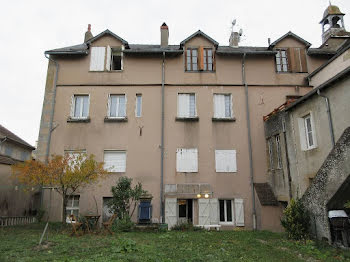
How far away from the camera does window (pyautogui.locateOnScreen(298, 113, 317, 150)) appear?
38.7 ft

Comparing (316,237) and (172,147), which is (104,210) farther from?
(316,237)

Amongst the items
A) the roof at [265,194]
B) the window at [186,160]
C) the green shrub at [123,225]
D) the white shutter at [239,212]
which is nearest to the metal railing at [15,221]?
the green shrub at [123,225]

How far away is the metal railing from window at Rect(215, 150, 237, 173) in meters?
10.3

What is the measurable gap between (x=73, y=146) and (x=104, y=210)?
3.98 m

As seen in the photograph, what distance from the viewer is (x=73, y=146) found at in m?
15.0

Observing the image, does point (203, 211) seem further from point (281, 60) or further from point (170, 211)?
point (281, 60)

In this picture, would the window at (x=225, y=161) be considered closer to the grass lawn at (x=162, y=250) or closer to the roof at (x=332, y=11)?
the grass lawn at (x=162, y=250)

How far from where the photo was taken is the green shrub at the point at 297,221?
9.38 meters

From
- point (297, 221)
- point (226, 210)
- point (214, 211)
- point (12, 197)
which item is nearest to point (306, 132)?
point (297, 221)

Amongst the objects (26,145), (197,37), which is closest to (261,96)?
(197,37)

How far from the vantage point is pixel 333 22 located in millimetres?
20562

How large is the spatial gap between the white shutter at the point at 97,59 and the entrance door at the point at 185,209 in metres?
9.22

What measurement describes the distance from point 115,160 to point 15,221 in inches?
227

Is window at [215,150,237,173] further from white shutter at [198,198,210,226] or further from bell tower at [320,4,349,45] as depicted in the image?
bell tower at [320,4,349,45]
